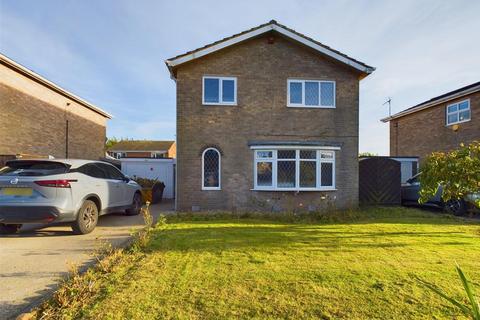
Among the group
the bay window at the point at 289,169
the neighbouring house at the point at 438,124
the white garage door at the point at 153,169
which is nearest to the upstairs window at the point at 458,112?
the neighbouring house at the point at 438,124

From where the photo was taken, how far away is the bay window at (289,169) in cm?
1098

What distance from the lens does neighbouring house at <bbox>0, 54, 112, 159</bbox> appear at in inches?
582

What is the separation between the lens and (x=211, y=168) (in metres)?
11.0

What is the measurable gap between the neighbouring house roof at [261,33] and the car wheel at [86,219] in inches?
220

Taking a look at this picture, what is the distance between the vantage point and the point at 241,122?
36.4 ft

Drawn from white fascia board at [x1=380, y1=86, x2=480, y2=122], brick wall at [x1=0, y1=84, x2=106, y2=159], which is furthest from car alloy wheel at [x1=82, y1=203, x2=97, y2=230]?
white fascia board at [x1=380, y1=86, x2=480, y2=122]

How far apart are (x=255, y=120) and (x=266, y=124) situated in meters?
0.44

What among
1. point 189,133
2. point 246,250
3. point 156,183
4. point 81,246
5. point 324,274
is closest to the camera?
point 324,274

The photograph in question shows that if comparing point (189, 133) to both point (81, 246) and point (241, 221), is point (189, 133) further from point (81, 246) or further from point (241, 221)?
point (81, 246)

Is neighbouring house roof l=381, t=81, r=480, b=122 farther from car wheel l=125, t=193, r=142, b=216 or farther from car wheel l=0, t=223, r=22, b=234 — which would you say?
car wheel l=0, t=223, r=22, b=234

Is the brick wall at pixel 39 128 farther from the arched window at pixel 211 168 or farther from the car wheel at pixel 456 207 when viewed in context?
the car wheel at pixel 456 207

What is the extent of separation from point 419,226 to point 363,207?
11.3 feet

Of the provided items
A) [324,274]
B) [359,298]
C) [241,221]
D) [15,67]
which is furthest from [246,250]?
[15,67]

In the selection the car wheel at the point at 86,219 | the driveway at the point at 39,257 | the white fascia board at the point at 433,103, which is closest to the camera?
the driveway at the point at 39,257
